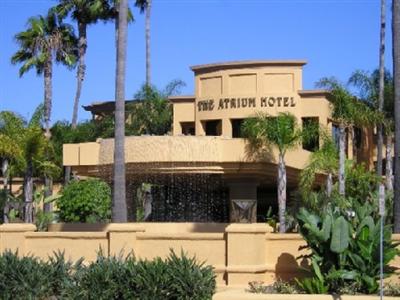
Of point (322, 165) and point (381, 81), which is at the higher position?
point (381, 81)

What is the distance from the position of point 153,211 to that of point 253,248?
1729cm

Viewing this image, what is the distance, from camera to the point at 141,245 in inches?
774

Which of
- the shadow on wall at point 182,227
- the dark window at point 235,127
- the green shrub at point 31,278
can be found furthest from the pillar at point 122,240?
the dark window at point 235,127

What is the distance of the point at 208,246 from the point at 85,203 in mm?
16651

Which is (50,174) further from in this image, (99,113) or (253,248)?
(253,248)

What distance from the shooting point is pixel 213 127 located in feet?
134

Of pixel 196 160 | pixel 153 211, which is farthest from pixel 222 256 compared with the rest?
pixel 153 211

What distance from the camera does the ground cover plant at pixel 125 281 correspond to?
15.0 meters

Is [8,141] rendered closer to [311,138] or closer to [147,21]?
[311,138]

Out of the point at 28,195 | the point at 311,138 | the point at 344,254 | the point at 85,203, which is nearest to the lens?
the point at 344,254

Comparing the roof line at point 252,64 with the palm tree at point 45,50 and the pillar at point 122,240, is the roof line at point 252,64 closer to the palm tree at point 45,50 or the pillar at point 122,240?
the palm tree at point 45,50

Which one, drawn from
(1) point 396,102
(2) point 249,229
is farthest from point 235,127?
(2) point 249,229

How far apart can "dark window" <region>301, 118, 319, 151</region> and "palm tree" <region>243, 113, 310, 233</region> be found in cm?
279

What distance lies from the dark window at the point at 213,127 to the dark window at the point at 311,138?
13.9 feet
